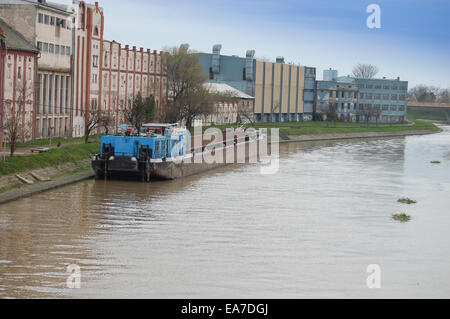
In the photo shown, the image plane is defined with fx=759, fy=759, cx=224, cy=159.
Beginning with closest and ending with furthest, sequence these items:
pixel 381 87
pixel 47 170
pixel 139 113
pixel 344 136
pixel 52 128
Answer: pixel 47 170 < pixel 52 128 < pixel 139 113 < pixel 344 136 < pixel 381 87

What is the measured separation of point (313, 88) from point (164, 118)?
2728 inches

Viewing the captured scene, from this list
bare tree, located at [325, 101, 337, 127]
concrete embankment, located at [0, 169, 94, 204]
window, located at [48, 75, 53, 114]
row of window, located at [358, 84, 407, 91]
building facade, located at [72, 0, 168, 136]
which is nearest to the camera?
concrete embankment, located at [0, 169, 94, 204]

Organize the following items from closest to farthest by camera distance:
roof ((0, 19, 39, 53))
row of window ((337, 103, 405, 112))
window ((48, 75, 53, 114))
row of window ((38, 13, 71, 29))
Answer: roof ((0, 19, 39, 53)) → row of window ((38, 13, 71, 29)) → window ((48, 75, 53, 114)) → row of window ((337, 103, 405, 112))

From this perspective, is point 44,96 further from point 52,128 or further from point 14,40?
point 14,40

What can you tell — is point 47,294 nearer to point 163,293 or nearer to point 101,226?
point 163,293

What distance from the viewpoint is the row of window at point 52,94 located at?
5488 cm

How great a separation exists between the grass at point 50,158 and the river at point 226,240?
6.76 feet

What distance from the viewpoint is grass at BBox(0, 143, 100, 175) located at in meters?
37.4

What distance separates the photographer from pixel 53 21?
185 feet

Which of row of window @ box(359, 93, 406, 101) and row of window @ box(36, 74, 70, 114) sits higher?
row of window @ box(359, 93, 406, 101)

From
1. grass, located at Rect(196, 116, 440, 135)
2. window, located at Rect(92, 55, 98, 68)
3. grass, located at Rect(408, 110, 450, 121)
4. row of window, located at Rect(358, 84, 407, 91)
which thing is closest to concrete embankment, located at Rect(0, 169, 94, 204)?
window, located at Rect(92, 55, 98, 68)

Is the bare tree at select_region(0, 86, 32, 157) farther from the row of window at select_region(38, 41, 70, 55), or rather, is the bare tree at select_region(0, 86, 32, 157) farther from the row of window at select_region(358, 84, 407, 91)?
the row of window at select_region(358, 84, 407, 91)

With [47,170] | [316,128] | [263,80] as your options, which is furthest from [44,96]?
[263,80]

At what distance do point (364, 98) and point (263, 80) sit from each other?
3573 cm
